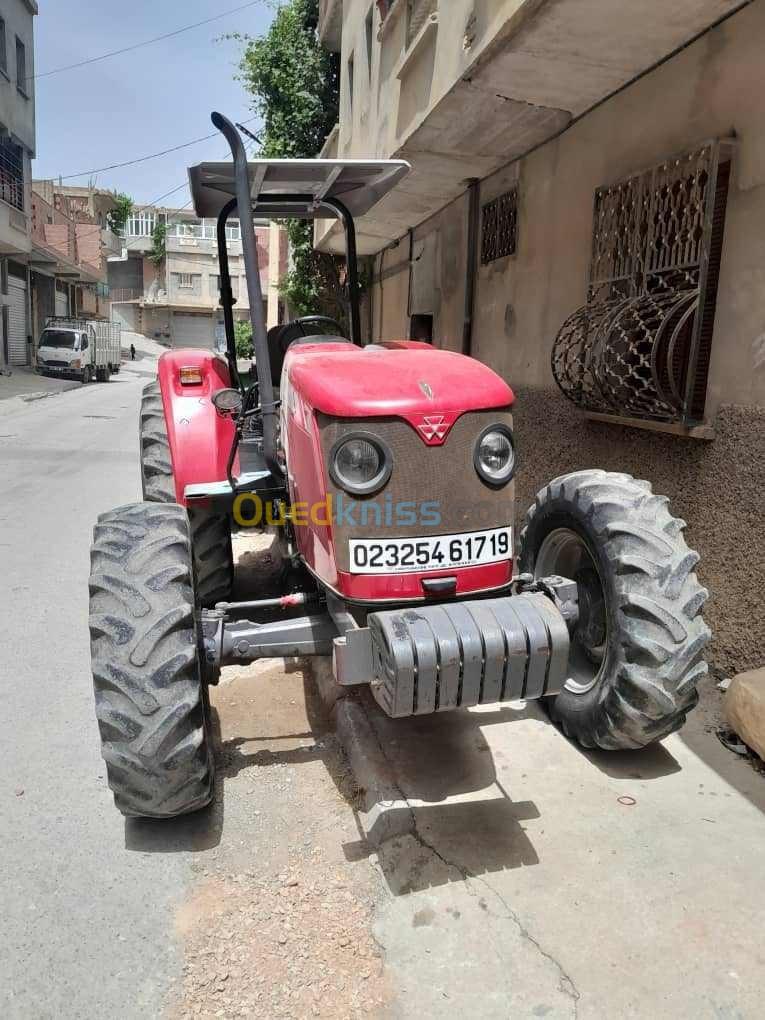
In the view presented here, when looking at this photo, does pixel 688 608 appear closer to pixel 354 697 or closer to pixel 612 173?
Result: pixel 354 697

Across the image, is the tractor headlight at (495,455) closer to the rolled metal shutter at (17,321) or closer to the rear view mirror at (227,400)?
the rear view mirror at (227,400)

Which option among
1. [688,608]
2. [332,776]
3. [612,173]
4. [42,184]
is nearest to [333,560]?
[332,776]

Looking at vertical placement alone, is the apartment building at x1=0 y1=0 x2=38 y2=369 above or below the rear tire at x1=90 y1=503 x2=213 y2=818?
above

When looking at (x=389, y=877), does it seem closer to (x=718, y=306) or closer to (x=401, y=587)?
(x=401, y=587)

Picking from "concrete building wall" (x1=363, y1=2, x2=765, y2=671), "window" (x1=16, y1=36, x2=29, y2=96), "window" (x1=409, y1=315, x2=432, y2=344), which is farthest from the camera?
"window" (x1=16, y1=36, x2=29, y2=96)

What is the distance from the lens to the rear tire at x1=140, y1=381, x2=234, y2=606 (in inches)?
166

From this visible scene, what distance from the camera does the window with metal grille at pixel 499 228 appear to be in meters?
7.29

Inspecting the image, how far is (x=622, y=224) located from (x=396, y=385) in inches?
126

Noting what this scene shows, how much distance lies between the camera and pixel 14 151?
91.5 ft

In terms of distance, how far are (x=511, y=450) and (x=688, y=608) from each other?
0.93 m

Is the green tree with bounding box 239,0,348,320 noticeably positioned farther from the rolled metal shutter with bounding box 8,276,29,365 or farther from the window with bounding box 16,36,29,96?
the rolled metal shutter with bounding box 8,276,29,365

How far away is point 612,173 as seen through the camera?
5.44m

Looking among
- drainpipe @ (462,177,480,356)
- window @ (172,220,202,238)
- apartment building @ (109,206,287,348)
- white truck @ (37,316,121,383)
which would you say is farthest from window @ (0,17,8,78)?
window @ (172,220,202,238)

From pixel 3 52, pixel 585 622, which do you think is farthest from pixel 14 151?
pixel 585 622
